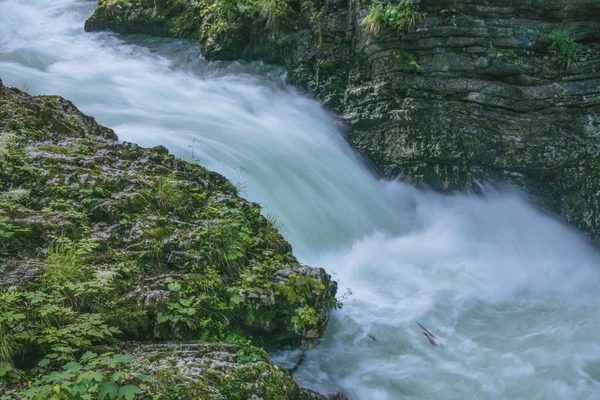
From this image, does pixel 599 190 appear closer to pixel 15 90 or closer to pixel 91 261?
pixel 91 261

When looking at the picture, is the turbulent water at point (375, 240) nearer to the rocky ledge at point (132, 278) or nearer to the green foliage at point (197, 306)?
the rocky ledge at point (132, 278)

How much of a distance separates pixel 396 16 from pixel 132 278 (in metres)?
6.55

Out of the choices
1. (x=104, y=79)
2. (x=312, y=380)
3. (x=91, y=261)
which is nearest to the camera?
(x=91, y=261)

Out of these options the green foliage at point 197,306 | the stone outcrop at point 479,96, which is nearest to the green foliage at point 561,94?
the stone outcrop at point 479,96

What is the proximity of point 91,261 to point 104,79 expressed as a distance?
7906 millimetres

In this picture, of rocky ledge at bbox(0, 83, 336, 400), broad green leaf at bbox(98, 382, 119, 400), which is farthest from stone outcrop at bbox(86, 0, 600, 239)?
broad green leaf at bbox(98, 382, 119, 400)

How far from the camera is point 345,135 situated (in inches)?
385

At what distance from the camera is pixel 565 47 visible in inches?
294

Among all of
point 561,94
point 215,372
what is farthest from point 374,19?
point 215,372

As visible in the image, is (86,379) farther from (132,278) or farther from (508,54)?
(508,54)

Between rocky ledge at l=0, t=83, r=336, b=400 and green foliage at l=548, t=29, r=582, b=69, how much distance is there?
548cm

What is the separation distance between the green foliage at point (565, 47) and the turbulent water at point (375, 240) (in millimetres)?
2469

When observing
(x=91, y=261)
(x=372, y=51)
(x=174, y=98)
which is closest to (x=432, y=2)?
(x=372, y=51)

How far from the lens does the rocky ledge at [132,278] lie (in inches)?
120
